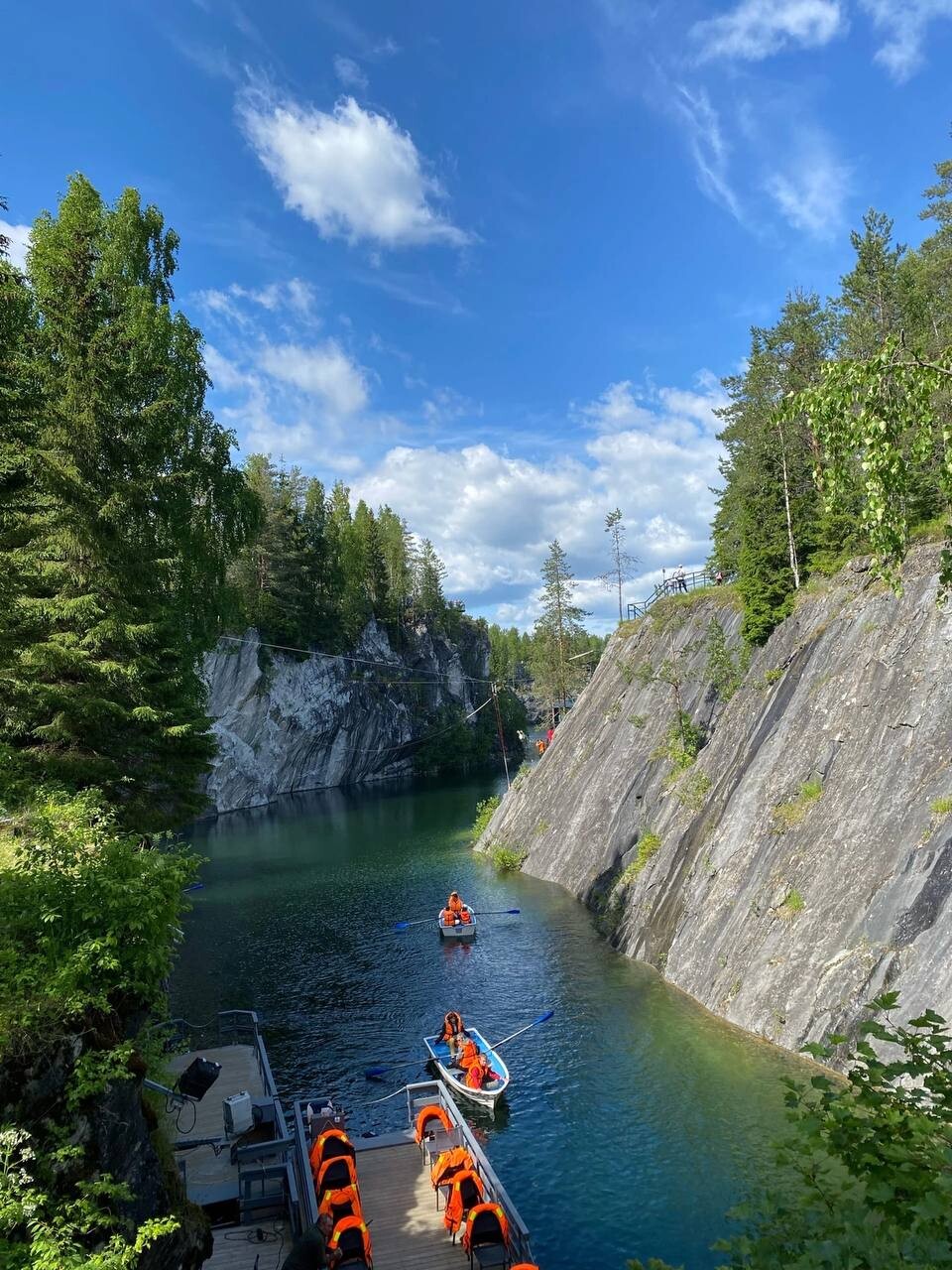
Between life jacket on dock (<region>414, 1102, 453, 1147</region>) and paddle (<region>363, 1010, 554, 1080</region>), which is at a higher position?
life jacket on dock (<region>414, 1102, 453, 1147</region>)

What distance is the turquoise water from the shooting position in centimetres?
1432

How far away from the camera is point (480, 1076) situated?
18.4 metres

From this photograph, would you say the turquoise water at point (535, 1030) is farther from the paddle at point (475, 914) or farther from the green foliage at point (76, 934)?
the green foliage at point (76, 934)

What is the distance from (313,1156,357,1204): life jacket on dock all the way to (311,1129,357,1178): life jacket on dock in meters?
0.63

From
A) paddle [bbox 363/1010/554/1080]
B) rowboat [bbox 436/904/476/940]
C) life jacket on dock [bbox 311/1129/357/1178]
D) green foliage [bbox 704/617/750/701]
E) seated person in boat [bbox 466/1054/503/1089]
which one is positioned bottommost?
paddle [bbox 363/1010/554/1080]

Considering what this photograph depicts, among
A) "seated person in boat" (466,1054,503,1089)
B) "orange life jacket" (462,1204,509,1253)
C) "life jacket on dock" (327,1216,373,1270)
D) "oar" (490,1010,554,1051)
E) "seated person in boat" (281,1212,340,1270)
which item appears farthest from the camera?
"oar" (490,1010,554,1051)

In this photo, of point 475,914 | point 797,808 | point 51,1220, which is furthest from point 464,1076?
point 475,914

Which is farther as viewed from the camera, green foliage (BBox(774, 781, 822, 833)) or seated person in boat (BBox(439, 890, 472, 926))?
seated person in boat (BBox(439, 890, 472, 926))

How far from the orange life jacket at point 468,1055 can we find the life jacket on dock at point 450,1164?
467cm

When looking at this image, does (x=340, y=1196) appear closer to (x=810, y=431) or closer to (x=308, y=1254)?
(x=308, y=1254)

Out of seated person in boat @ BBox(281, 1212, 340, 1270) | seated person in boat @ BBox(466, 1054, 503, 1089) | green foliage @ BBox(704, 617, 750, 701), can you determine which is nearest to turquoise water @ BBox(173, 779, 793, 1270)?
seated person in boat @ BBox(466, 1054, 503, 1089)

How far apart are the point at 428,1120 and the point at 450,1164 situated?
8.30 feet

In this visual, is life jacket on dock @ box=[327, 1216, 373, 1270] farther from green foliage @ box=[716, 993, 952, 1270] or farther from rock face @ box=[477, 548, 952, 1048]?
rock face @ box=[477, 548, 952, 1048]

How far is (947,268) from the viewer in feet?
103
